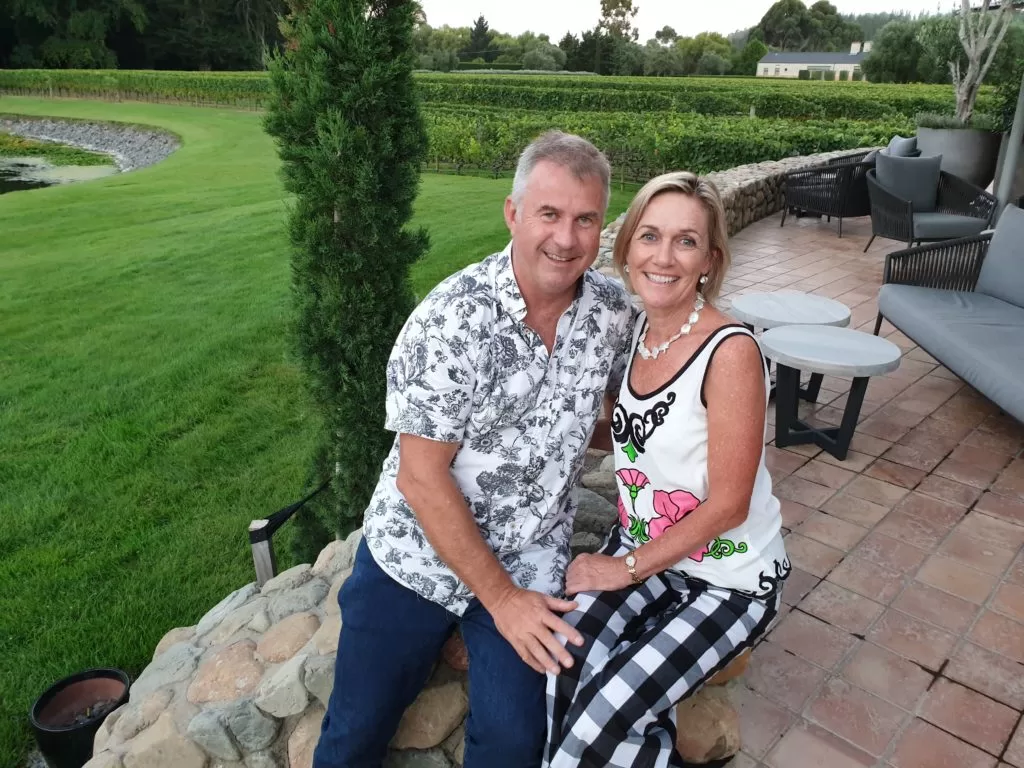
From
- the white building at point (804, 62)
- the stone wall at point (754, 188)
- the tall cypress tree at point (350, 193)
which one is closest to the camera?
the tall cypress tree at point (350, 193)

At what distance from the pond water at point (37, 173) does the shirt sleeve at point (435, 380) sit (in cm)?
1907

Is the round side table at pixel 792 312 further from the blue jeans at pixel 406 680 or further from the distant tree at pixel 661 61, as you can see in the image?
the distant tree at pixel 661 61

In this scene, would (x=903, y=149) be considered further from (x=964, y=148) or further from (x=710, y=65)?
→ (x=710, y=65)

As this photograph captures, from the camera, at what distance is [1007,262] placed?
3.91 metres

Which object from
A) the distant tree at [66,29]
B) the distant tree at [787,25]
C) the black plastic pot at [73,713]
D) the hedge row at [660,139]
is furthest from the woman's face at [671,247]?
the distant tree at [787,25]

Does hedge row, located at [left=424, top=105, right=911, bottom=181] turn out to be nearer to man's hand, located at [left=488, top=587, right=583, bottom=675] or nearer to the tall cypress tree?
the tall cypress tree

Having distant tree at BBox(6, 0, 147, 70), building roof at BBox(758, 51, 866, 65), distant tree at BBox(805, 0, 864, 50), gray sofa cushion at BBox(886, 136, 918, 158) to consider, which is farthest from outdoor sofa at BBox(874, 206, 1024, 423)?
distant tree at BBox(805, 0, 864, 50)

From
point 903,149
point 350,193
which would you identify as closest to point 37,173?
point 903,149

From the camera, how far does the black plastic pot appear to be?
2.38 m

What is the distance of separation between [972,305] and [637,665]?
135 inches

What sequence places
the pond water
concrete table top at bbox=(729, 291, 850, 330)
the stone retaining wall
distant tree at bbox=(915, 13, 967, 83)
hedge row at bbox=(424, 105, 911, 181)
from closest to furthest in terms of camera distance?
1. the stone retaining wall
2. concrete table top at bbox=(729, 291, 850, 330)
3. hedge row at bbox=(424, 105, 911, 181)
4. distant tree at bbox=(915, 13, 967, 83)
5. the pond water

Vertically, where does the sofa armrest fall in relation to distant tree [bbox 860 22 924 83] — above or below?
below

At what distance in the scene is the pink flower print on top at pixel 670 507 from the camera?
1.58m

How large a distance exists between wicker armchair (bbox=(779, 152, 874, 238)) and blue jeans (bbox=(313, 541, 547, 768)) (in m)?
7.08
